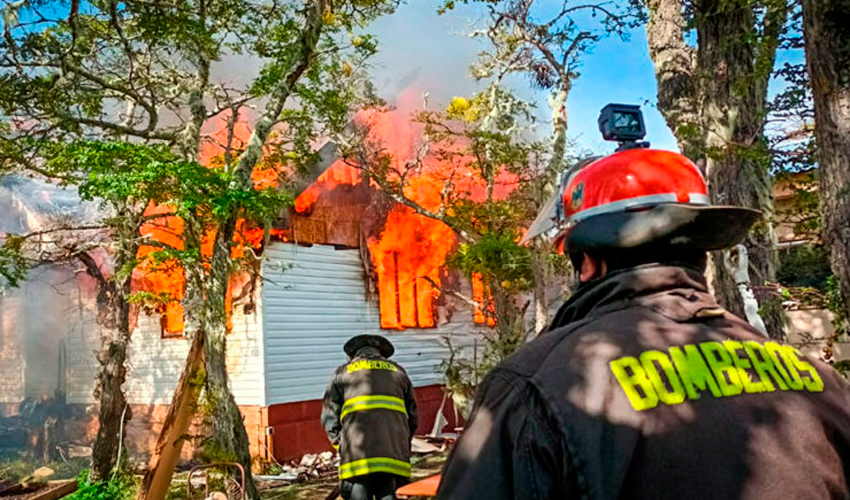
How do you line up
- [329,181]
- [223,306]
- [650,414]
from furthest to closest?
[329,181], [223,306], [650,414]

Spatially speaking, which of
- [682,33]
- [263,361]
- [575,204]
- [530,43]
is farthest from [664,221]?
[530,43]

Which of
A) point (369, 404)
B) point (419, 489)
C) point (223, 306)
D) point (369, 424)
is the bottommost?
point (419, 489)

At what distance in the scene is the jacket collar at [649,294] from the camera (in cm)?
141

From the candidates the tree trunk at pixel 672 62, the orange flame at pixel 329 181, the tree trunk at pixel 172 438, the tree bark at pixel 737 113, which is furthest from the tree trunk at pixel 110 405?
the tree bark at pixel 737 113

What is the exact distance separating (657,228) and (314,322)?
1427 centimetres

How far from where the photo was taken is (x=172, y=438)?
7750 mm

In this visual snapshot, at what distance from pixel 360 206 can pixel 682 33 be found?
10794 mm

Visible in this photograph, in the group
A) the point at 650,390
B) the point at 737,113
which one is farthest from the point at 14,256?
the point at 650,390

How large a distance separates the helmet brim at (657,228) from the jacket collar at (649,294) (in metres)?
0.07

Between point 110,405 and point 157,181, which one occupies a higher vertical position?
point 157,181

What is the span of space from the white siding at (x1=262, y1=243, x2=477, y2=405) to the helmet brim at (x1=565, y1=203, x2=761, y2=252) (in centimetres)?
1212

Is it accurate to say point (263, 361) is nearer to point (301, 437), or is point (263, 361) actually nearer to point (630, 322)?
point (301, 437)

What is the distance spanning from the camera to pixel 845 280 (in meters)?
3.73

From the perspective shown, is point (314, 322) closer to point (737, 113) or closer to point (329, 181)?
point (329, 181)
